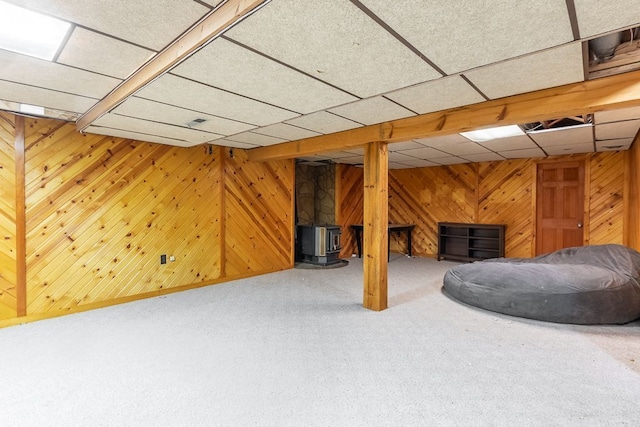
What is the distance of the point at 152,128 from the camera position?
3457 millimetres

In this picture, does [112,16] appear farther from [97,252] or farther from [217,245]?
[217,245]

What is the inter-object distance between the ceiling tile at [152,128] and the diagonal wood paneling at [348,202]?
354 cm

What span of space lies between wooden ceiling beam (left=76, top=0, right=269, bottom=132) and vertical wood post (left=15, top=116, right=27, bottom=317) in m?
1.44

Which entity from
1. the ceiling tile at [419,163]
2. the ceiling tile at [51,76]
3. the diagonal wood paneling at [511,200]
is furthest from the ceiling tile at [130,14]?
the diagonal wood paneling at [511,200]

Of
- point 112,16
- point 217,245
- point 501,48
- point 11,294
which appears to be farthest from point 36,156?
point 501,48

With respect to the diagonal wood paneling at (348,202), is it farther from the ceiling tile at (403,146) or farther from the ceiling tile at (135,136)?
the ceiling tile at (135,136)

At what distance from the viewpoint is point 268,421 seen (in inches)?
68.3

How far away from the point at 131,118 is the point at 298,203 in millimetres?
4317

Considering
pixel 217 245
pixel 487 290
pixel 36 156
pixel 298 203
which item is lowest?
pixel 487 290

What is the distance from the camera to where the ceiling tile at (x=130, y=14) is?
142 centimetres

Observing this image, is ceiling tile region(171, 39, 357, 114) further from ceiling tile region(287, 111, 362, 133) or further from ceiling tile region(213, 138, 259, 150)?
ceiling tile region(213, 138, 259, 150)

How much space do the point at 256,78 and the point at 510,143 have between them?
4207 mm

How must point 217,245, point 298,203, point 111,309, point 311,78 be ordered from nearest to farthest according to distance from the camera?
point 311,78 < point 111,309 < point 217,245 < point 298,203

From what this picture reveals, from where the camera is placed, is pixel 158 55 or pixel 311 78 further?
pixel 311 78
